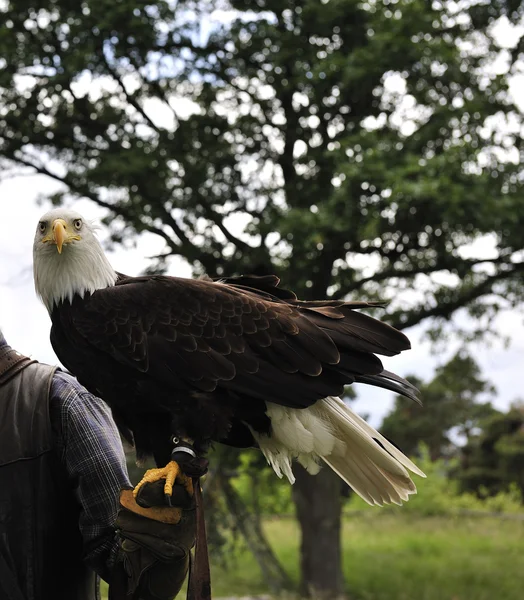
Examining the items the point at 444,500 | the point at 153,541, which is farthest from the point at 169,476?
the point at 444,500

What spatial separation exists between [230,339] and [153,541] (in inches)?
25.7

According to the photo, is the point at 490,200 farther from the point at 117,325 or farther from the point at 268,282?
the point at 117,325

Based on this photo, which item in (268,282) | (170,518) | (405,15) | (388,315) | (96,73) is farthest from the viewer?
(388,315)

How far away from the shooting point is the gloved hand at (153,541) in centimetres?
234

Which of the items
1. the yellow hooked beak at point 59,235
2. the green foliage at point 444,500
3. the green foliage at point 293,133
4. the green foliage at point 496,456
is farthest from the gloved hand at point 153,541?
the green foliage at point 496,456

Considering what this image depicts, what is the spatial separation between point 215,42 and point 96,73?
149 centimetres

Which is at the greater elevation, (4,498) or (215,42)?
(215,42)

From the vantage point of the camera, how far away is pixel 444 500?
46.6ft

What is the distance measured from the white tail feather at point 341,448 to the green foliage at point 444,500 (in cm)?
1139

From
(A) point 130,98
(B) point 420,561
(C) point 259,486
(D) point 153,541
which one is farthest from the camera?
(B) point 420,561

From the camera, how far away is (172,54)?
9.98 m

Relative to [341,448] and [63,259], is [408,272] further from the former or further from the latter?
[63,259]

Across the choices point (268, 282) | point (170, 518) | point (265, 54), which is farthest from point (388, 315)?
point (170, 518)

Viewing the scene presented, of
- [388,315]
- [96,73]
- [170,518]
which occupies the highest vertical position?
[96,73]
